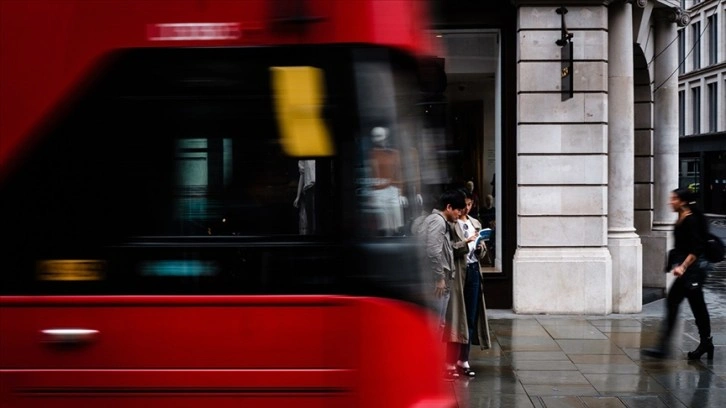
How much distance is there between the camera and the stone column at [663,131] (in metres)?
17.0

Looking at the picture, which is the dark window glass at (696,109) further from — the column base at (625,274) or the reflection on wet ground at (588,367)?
the reflection on wet ground at (588,367)

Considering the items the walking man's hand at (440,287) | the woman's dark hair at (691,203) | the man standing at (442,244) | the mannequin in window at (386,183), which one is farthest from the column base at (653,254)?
the mannequin in window at (386,183)

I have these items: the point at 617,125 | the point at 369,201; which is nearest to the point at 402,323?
the point at 369,201

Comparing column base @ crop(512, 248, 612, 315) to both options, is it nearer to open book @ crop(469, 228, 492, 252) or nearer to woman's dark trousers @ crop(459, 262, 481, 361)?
woman's dark trousers @ crop(459, 262, 481, 361)

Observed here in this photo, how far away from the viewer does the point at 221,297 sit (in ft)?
14.8

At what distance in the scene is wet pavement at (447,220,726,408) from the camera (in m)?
8.75

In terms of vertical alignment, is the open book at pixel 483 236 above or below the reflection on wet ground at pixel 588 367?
above

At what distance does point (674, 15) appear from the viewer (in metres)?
16.8

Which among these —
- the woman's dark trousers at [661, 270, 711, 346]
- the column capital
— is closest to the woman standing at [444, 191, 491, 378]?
the woman's dark trousers at [661, 270, 711, 346]

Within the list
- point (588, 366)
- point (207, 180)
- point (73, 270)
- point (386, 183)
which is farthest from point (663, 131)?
point (73, 270)

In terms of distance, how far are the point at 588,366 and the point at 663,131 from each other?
28.0ft

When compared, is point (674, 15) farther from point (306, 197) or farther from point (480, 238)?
point (306, 197)

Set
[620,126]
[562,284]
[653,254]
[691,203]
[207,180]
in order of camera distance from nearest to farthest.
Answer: [207,180]
[691,203]
[562,284]
[620,126]
[653,254]

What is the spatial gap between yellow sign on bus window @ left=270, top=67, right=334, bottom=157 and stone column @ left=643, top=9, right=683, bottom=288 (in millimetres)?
13646
